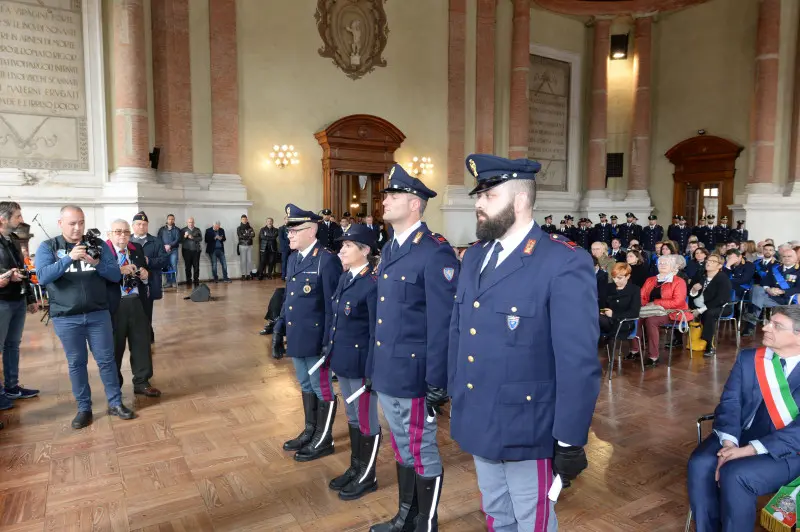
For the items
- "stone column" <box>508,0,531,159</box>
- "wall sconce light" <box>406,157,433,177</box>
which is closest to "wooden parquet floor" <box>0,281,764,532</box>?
"wall sconce light" <box>406,157,433,177</box>

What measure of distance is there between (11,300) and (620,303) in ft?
19.5

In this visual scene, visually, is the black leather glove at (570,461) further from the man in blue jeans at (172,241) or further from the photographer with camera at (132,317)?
the man in blue jeans at (172,241)

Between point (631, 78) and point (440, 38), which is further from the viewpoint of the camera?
point (631, 78)

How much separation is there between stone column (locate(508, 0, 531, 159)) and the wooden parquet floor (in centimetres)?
1260

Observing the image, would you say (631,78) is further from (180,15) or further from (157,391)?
(157,391)

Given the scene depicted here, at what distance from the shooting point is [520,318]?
6.20 feet

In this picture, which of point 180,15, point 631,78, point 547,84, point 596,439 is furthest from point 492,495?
point 631,78

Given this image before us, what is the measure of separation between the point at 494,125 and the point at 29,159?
42.3ft

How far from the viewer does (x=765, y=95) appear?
1579 centimetres

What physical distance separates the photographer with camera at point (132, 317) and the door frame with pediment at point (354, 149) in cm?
979

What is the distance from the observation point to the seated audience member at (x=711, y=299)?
6.61 m

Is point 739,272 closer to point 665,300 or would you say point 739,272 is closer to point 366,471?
point 665,300

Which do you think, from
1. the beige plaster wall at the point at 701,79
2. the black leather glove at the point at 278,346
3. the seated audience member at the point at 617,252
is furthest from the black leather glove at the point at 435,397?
the beige plaster wall at the point at 701,79

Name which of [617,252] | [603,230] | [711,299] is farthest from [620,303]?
[603,230]
